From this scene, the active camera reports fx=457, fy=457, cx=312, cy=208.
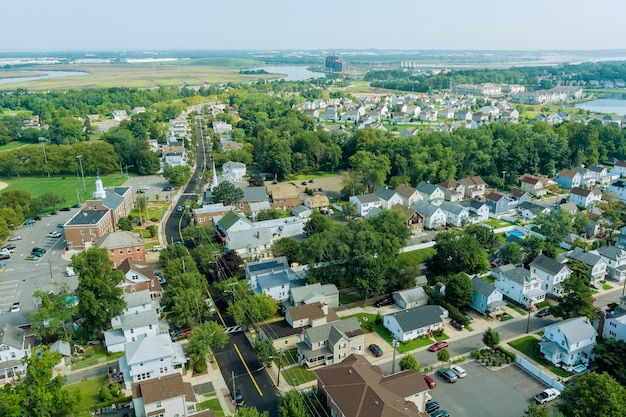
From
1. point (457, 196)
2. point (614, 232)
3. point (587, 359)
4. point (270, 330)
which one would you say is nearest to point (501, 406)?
point (587, 359)

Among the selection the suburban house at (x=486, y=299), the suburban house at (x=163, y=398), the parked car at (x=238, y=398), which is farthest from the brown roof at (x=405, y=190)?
the suburban house at (x=163, y=398)

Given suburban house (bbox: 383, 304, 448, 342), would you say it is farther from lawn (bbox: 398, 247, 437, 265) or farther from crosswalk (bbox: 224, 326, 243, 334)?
lawn (bbox: 398, 247, 437, 265)

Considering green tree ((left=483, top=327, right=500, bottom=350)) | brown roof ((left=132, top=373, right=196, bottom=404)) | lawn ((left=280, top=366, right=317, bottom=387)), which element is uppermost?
brown roof ((left=132, top=373, right=196, bottom=404))

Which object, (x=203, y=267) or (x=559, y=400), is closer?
(x=559, y=400)

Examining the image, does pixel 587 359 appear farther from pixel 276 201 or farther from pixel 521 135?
pixel 521 135

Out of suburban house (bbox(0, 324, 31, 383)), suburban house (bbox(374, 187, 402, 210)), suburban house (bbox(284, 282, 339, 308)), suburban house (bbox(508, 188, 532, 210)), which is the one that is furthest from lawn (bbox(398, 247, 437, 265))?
suburban house (bbox(0, 324, 31, 383))

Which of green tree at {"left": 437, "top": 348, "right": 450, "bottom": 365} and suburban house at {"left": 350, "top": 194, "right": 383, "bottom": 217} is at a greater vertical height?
suburban house at {"left": 350, "top": 194, "right": 383, "bottom": 217}

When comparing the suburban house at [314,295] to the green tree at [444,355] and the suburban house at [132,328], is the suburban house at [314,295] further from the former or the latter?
the suburban house at [132,328]

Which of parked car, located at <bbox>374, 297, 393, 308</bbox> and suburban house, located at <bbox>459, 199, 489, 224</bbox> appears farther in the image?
suburban house, located at <bbox>459, 199, 489, 224</bbox>
